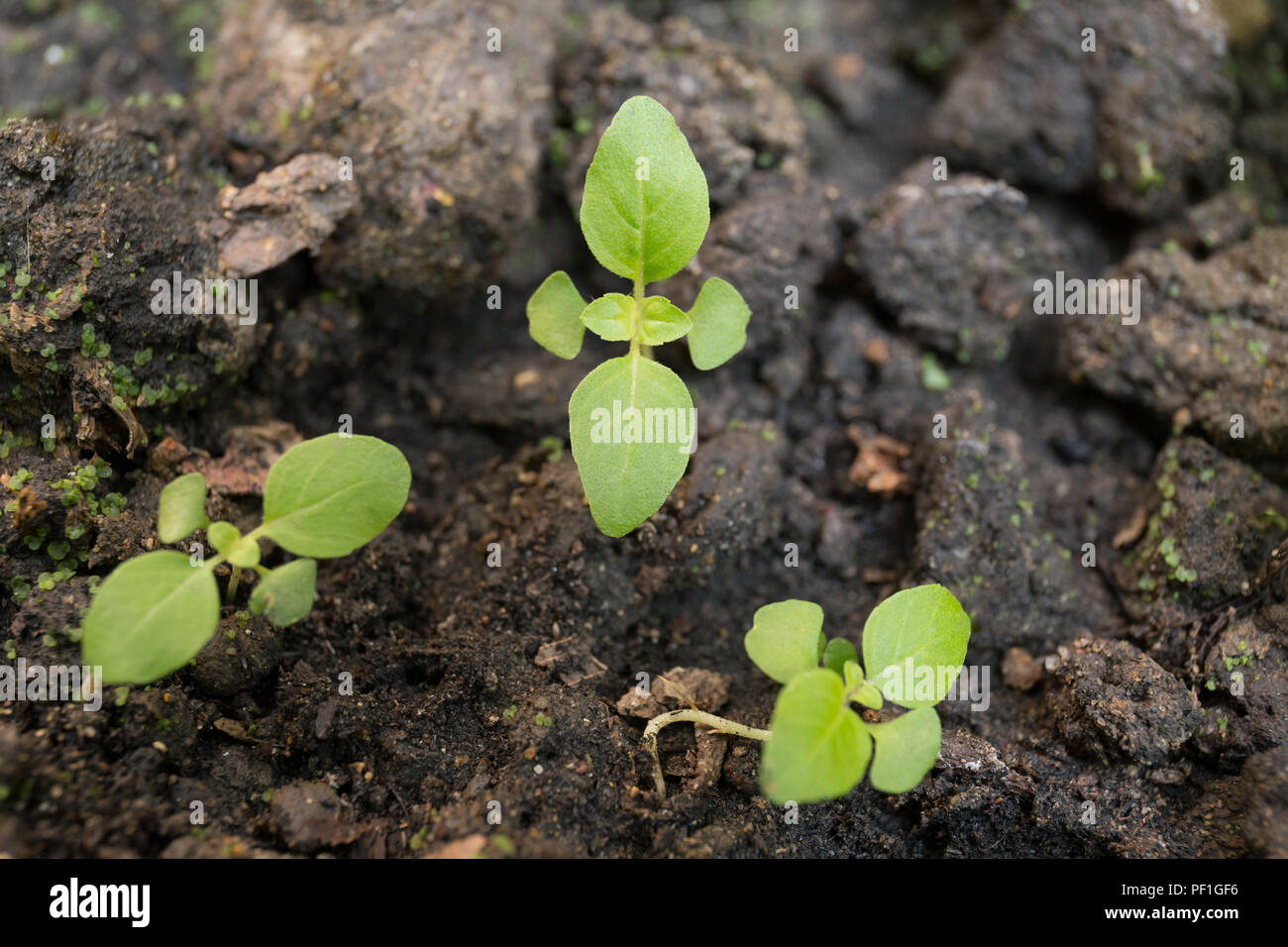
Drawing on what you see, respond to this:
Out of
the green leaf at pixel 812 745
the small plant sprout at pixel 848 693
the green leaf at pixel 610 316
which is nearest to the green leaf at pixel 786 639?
the small plant sprout at pixel 848 693

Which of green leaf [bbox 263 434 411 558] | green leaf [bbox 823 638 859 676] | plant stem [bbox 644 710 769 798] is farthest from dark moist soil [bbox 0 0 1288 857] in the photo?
green leaf [bbox 263 434 411 558]

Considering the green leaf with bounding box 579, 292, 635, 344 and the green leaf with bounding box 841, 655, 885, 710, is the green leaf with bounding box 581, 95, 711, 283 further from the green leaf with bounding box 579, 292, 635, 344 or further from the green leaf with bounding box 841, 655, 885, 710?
the green leaf with bounding box 841, 655, 885, 710

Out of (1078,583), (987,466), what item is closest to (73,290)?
(987,466)

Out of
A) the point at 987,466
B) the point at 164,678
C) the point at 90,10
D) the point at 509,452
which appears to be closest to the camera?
the point at 164,678

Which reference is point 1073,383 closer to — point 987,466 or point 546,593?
point 987,466

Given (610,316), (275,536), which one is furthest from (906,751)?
(275,536)
